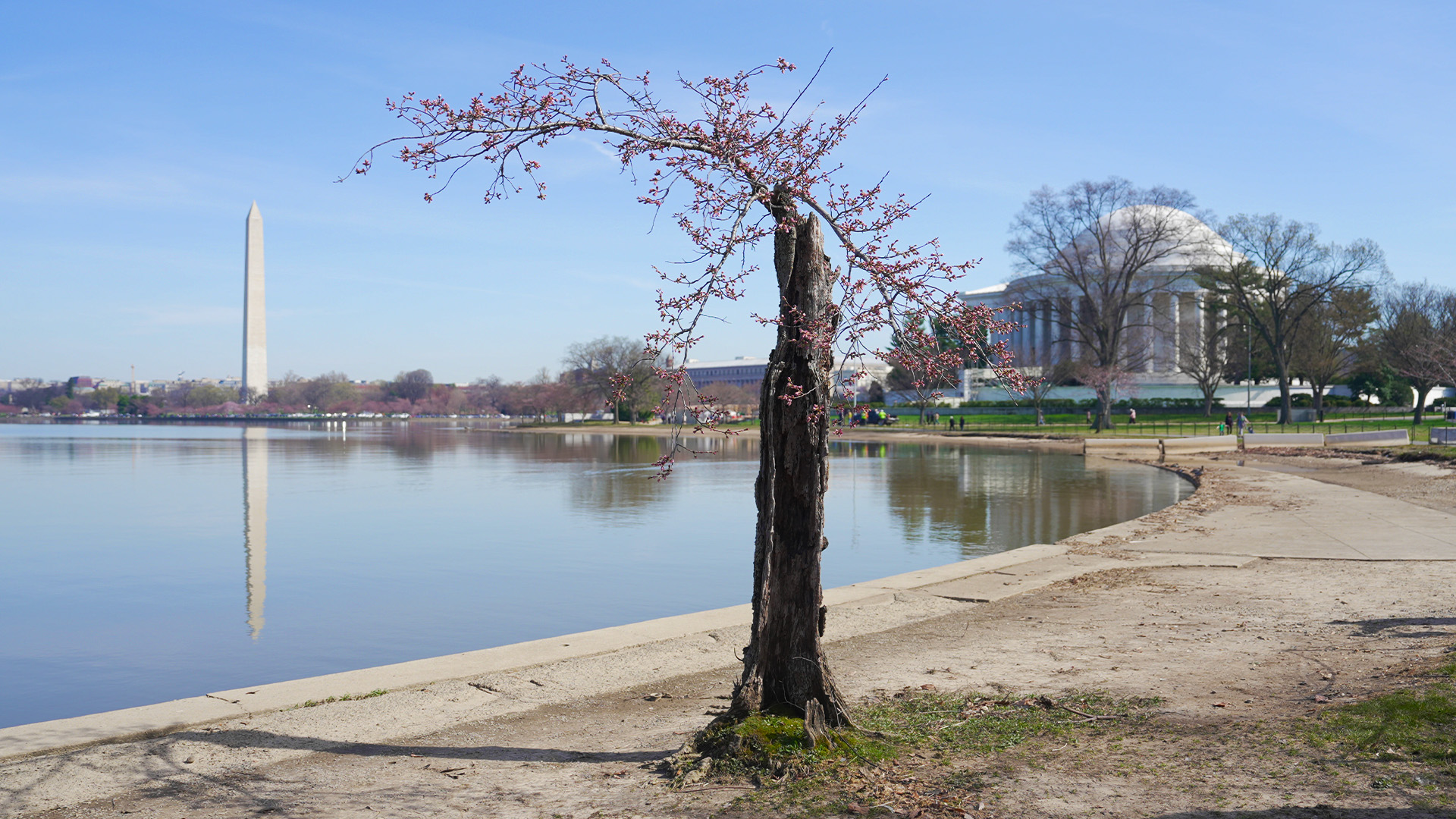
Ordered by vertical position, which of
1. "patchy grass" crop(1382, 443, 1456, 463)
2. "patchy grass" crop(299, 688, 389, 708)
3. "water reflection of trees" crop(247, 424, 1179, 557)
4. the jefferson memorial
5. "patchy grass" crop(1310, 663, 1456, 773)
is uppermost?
the jefferson memorial

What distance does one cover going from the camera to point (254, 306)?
114375 mm

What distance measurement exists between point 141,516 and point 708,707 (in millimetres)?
23588

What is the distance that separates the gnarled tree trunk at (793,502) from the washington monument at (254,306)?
114 metres

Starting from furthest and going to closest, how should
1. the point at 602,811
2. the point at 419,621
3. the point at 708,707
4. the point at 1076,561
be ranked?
the point at 1076,561 < the point at 419,621 < the point at 708,707 < the point at 602,811

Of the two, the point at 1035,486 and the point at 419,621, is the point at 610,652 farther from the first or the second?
the point at 1035,486

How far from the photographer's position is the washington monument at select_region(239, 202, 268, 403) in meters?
110

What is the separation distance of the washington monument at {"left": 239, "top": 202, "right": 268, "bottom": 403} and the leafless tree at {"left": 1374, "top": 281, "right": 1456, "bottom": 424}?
4064 inches

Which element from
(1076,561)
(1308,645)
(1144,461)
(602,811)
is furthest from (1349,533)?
(1144,461)

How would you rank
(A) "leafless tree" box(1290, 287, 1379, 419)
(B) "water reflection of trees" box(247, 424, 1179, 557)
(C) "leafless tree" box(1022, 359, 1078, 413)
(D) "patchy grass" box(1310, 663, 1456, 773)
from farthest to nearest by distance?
1. (C) "leafless tree" box(1022, 359, 1078, 413)
2. (A) "leafless tree" box(1290, 287, 1379, 419)
3. (B) "water reflection of trees" box(247, 424, 1179, 557)
4. (D) "patchy grass" box(1310, 663, 1456, 773)

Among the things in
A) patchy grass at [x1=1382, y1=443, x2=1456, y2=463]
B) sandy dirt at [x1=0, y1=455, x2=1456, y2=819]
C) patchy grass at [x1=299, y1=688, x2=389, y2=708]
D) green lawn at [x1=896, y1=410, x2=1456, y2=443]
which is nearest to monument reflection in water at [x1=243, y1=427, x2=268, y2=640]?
patchy grass at [x1=299, y1=688, x2=389, y2=708]

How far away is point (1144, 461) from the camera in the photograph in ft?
144

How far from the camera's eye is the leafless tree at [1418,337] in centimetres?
5216

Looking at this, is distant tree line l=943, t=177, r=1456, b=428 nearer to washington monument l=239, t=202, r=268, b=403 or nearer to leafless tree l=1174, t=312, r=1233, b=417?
leafless tree l=1174, t=312, r=1233, b=417

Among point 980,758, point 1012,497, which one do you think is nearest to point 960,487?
point 1012,497
